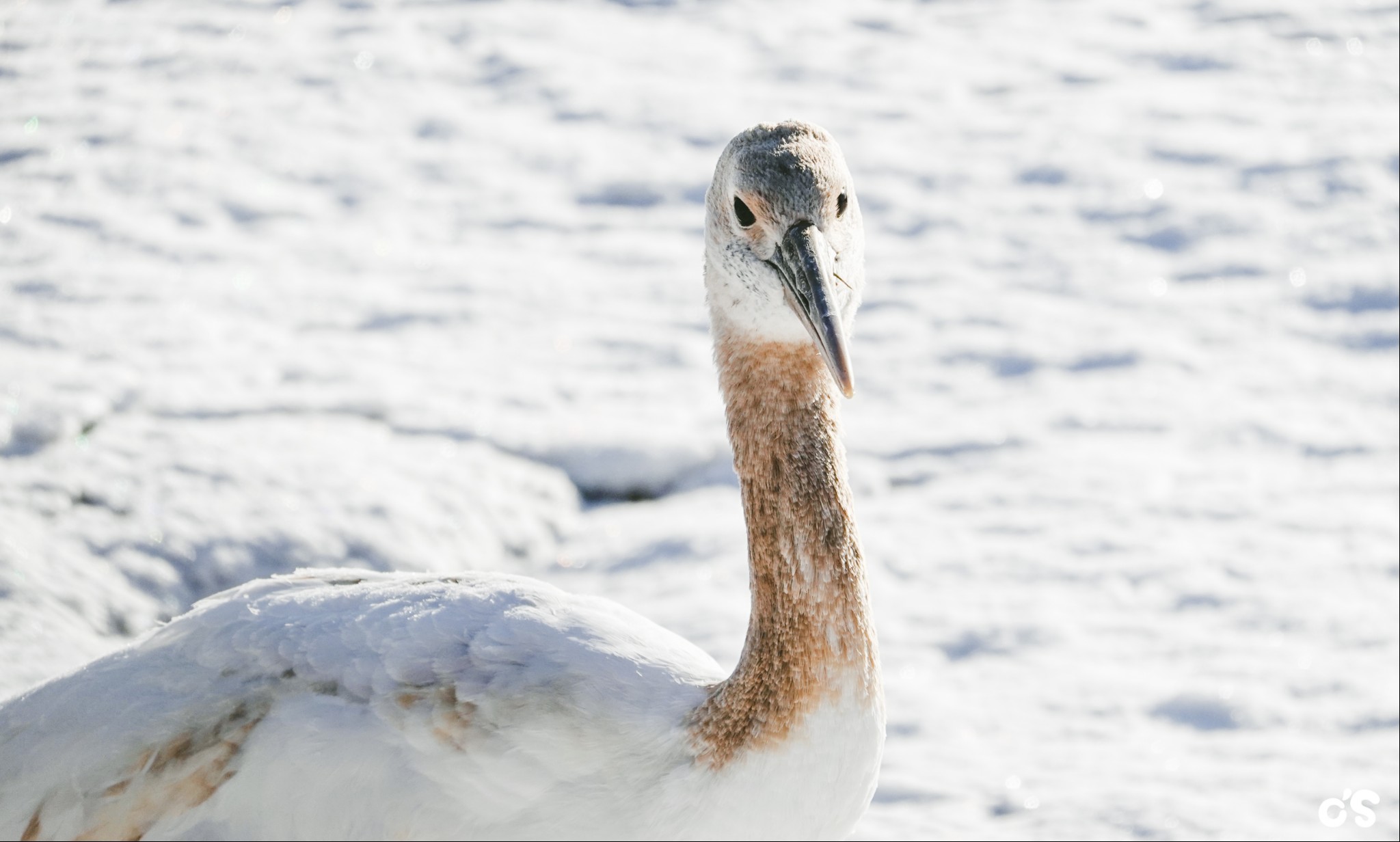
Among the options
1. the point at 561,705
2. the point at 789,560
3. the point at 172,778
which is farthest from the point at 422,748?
the point at 789,560

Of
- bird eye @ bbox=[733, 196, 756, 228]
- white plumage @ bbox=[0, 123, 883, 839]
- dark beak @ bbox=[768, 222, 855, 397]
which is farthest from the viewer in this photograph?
bird eye @ bbox=[733, 196, 756, 228]


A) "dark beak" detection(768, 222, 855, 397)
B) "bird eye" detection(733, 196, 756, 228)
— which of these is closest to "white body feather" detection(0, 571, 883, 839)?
"dark beak" detection(768, 222, 855, 397)

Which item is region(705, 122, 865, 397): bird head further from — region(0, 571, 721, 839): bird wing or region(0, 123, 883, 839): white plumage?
region(0, 571, 721, 839): bird wing

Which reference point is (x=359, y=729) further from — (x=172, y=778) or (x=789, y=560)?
(x=789, y=560)

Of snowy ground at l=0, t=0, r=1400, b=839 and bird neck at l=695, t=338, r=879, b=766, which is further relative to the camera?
snowy ground at l=0, t=0, r=1400, b=839

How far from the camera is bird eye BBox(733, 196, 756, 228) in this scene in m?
2.72

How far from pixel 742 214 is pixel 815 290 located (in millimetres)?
244

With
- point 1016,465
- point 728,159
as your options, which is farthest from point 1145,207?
point 728,159

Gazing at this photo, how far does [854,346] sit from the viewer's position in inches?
232

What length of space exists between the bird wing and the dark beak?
2.24ft

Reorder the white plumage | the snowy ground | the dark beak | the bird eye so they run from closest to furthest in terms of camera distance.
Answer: the dark beak < the white plumage < the bird eye < the snowy ground

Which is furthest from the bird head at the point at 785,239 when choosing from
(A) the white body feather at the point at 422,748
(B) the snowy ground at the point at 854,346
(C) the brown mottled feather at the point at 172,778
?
(B) the snowy ground at the point at 854,346

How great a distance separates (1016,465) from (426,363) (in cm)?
216

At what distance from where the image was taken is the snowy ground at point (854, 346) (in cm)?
417
